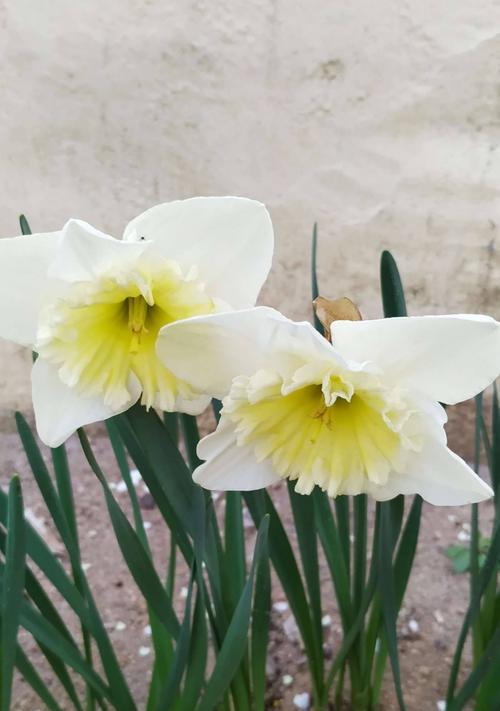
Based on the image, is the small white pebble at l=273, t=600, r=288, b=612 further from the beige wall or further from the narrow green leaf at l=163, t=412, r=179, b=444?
the beige wall

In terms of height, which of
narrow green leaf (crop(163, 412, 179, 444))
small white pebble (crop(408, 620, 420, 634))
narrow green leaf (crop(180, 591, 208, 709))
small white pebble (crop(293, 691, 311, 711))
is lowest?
small white pebble (crop(408, 620, 420, 634))

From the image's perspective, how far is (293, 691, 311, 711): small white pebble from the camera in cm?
91

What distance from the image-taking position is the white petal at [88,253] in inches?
15.0

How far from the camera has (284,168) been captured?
62.5 inches

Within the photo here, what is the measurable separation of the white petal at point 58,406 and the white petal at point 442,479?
18cm

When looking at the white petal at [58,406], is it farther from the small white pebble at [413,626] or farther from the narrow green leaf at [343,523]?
the small white pebble at [413,626]

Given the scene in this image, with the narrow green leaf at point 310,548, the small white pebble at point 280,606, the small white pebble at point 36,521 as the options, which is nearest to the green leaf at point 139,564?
the narrow green leaf at point 310,548

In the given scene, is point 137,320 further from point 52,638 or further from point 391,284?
point 52,638

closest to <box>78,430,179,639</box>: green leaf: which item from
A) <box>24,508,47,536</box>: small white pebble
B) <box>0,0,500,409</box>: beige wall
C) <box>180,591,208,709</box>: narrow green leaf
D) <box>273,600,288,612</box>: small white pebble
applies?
<box>180,591,208,709</box>: narrow green leaf

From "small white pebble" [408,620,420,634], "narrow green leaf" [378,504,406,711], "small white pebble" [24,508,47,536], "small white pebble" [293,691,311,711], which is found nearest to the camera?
"narrow green leaf" [378,504,406,711]

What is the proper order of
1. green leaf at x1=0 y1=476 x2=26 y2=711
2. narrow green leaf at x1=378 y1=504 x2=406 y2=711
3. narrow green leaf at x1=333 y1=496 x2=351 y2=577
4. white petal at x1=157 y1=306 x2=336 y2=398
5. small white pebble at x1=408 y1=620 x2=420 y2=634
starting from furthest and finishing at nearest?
small white pebble at x1=408 y1=620 x2=420 y2=634, narrow green leaf at x1=333 y1=496 x2=351 y2=577, narrow green leaf at x1=378 y1=504 x2=406 y2=711, green leaf at x1=0 y1=476 x2=26 y2=711, white petal at x1=157 y1=306 x2=336 y2=398

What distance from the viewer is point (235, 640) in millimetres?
564

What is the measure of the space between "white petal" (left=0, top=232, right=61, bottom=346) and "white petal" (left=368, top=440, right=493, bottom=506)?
10.1 inches

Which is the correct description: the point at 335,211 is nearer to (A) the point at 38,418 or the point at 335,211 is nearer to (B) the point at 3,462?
(B) the point at 3,462
